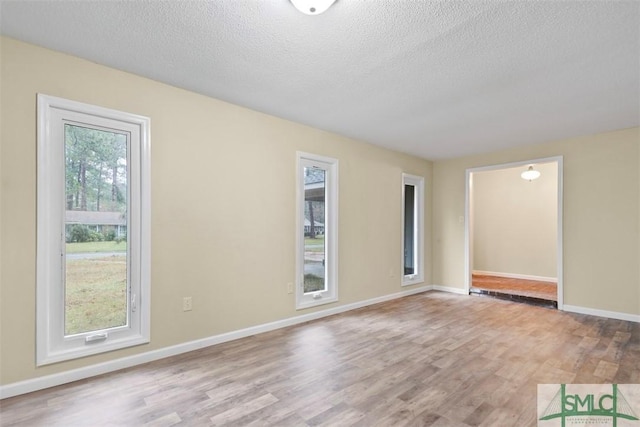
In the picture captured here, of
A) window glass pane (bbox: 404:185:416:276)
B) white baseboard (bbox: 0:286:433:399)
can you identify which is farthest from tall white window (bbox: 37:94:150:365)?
window glass pane (bbox: 404:185:416:276)

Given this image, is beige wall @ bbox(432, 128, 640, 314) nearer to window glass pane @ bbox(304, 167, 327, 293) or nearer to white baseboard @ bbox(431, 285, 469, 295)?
white baseboard @ bbox(431, 285, 469, 295)

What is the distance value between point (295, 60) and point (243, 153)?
1301 millimetres

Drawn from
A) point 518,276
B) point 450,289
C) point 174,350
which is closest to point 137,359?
point 174,350

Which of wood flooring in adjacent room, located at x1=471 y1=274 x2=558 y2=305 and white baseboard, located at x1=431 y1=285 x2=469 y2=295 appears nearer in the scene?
wood flooring in adjacent room, located at x1=471 y1=274 x2=558 y2=305

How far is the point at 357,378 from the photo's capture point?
8.27 feet

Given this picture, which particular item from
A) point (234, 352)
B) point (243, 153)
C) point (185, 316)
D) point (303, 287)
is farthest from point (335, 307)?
point (243, 153)

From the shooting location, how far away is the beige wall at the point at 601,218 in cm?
412

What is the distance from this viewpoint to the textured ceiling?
1.94 meters

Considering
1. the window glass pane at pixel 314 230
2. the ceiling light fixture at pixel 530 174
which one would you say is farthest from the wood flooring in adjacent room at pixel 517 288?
the window glass pane at pixel 314 230

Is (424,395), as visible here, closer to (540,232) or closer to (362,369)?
(362,369)

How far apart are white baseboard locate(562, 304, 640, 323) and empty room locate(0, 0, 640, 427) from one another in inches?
0.6

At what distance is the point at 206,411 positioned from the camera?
2.07m

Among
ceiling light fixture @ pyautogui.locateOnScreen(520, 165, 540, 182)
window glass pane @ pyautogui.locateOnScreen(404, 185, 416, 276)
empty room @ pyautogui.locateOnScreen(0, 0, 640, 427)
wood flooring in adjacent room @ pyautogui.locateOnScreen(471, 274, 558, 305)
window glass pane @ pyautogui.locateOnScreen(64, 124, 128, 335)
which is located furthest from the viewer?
ceiling light fixture @ pyautogui.locateOnScreen(520, 165, 540, 182)

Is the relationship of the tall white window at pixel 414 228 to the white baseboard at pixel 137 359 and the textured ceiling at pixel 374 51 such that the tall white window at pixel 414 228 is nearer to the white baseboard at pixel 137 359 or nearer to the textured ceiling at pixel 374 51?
the white baseboard at pixel 137 359
